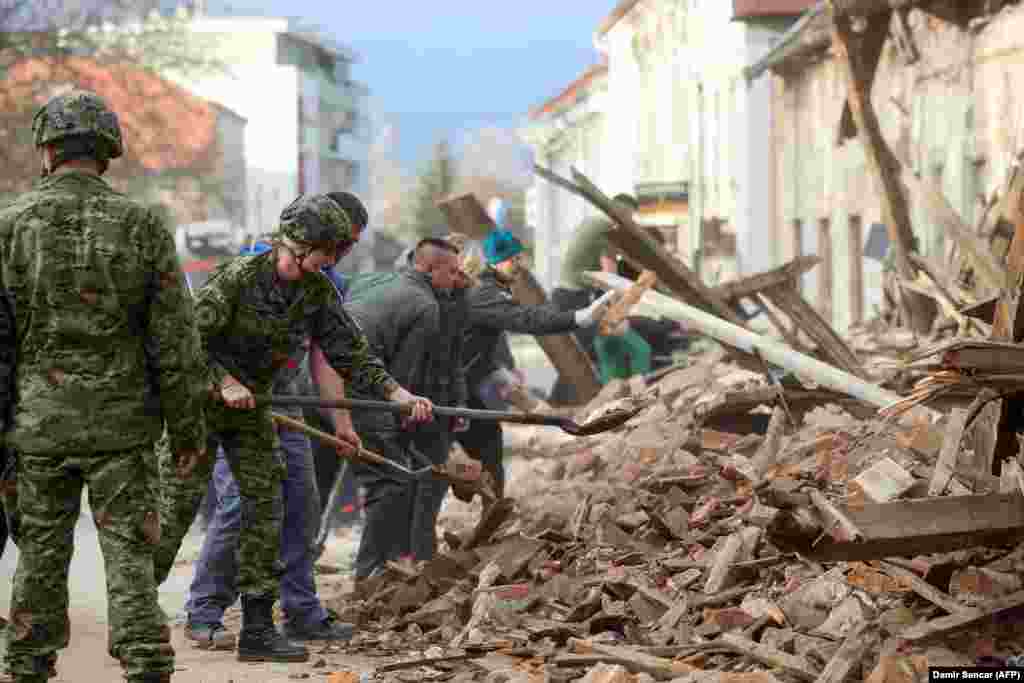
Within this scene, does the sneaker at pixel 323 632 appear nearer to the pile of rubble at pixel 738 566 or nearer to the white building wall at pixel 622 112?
the pile of rubble at pixel 738 566

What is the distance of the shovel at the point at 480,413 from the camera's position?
335 inches

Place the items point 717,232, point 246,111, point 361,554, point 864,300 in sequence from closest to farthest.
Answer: point 361,554 → point 864,300 → point 717,232 → point 246,111

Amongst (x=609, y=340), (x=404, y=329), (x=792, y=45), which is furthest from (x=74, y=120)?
(x=792, y=45)

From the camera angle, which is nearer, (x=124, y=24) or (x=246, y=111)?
(x=124, y=24)

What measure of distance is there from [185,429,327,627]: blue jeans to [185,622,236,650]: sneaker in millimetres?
42

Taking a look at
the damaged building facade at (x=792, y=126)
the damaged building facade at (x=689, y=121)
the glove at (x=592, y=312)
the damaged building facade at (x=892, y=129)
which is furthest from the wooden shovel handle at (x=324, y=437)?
the damaged building facade at (x=689, y=121)

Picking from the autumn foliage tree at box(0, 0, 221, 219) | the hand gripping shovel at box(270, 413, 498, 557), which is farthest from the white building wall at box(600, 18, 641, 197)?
the hand gripping shovel at box(270, 413, 498, 557)

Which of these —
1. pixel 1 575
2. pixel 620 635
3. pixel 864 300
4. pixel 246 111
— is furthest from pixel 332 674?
pixel 246 111

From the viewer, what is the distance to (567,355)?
1758cm

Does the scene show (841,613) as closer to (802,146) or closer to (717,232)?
(802,146)

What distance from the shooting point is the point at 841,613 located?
7.64 meters

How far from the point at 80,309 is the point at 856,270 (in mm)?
24411

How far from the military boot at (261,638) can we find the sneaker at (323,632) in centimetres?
67

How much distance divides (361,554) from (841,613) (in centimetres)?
379
